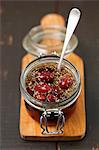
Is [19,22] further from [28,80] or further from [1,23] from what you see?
[28,80]

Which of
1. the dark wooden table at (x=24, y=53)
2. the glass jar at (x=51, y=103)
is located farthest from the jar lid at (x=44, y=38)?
the glass jar at (x=51, y=103)

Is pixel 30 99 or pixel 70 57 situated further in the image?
pixel 70 57

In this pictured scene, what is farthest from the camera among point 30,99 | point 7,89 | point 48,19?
point 48,19

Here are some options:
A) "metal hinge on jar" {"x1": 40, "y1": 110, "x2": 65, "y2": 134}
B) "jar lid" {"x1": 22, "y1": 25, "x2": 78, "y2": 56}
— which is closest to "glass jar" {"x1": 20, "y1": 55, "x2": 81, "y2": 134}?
"metal hinge on jar" {"x1": 40, "y1": 110, "x2": 65, "y2": 134}

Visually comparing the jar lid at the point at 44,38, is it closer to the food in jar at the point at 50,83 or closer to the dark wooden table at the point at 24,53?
Answer: the dark wooden table at the point at 24,53

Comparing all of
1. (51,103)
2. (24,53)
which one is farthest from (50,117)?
(24,53)

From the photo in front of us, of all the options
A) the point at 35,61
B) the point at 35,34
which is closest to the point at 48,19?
the point at 35,34
